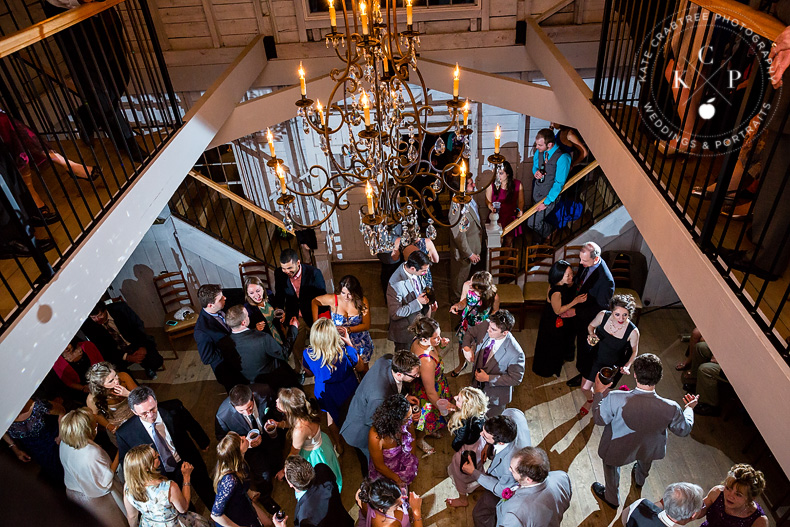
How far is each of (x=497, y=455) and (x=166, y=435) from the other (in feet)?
8.08

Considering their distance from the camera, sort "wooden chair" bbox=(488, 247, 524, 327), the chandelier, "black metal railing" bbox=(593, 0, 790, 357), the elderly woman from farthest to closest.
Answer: "wooden chair" bbox=(488, 247, 524, 327), the elderly woman, the chandelier, "black metal railing" bbox=(593, 0, 790, 357)

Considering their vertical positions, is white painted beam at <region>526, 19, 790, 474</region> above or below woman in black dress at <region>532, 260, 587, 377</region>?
above

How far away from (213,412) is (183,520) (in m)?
1.93

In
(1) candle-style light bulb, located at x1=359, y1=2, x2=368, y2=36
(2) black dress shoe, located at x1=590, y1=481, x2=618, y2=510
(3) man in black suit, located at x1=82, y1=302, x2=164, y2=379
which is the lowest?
(2) black dress shoe, located at x1=590, y1=481, x2=618, y2=510

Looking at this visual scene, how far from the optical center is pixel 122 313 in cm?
550

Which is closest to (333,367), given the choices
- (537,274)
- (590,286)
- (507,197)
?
(590,286)

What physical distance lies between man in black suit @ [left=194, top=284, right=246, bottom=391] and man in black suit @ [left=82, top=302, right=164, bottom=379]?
127 cm

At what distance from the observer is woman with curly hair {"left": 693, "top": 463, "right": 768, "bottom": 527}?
322 centimetres

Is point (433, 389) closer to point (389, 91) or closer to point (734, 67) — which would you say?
point (389, 91)

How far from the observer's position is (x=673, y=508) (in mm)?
3211

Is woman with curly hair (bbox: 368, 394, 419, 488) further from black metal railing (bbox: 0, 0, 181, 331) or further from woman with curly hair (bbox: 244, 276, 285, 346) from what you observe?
black metal railing (bbox: 0, 0, 181, 331)

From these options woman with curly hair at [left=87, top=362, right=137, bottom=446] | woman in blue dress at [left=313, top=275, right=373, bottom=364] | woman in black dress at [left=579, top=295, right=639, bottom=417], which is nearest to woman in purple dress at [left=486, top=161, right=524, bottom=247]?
woman in black dress at [left=579, top=295, right=639, bottom=417]

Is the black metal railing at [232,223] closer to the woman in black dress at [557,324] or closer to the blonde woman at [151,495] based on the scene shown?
the woman in black dress at [557,324]

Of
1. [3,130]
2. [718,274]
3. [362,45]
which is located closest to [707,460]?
[718,274]
